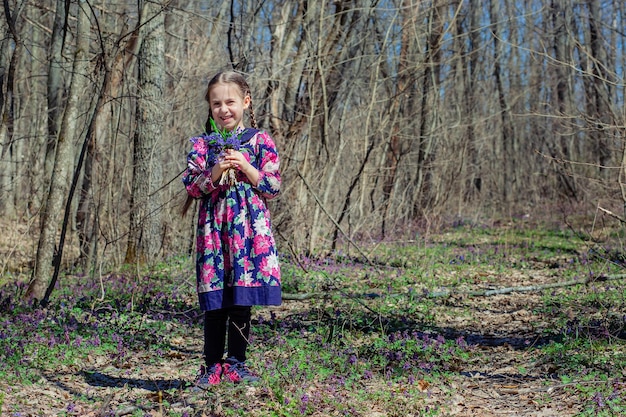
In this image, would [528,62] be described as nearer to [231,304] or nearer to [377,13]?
[377,13]

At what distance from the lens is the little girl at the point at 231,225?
13.6 feet

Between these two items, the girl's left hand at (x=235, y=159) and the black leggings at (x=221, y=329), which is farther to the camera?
the black leggings at (x=221, y=329)

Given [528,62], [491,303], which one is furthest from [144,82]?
[528,62]

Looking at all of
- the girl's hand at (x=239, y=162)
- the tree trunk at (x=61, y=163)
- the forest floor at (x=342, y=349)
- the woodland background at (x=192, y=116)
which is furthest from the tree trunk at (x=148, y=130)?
the girl's hand at (x=239, y=162)

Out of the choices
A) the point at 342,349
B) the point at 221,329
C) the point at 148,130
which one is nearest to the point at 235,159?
the point at 221,329

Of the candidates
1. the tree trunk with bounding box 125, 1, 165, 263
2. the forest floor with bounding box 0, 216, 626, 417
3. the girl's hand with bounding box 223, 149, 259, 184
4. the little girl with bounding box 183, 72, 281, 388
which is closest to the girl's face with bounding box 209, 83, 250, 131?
the little girl with bounding box 183, 72, 281, 388

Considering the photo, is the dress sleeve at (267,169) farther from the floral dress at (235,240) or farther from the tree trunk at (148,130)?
the tree trunk at (148,130)

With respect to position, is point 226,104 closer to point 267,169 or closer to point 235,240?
point 267,169

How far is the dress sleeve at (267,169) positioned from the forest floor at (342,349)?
3.56ft

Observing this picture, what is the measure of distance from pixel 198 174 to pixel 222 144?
25 cm

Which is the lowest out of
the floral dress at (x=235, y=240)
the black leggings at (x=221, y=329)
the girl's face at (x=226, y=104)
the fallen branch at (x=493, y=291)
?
the fallen branch at (x=493, y=291)

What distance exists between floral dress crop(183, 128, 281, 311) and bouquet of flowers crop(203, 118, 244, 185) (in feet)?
0.11

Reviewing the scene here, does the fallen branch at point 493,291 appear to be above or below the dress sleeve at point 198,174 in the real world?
below

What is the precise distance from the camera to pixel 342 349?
218 inches
